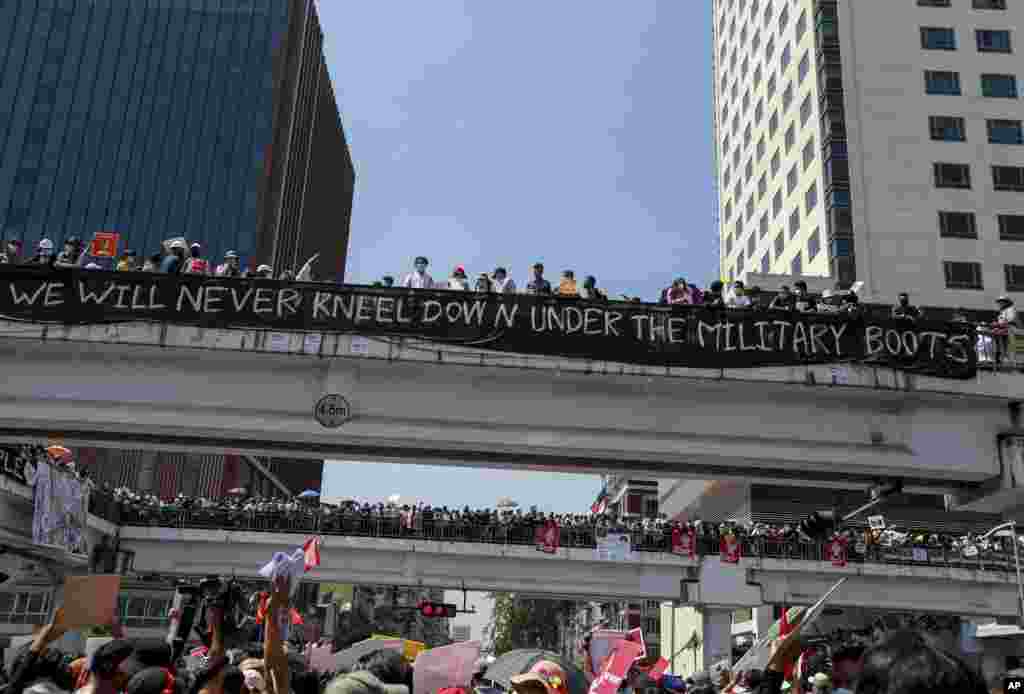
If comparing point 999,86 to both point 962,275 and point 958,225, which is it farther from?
point 962,275

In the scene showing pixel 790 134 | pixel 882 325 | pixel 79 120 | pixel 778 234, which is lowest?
pixel 882 325

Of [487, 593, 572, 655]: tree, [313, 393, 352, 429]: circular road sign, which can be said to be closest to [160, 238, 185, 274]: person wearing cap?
[313, 393, 352, 429]: circular road sign

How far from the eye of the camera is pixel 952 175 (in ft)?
171

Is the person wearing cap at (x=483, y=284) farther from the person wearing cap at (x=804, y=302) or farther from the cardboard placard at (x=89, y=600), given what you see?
the cardboard placard at (x=89, y=600)

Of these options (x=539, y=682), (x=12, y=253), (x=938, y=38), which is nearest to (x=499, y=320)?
(x=12, y=253)

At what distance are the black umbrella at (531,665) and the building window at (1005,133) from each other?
5439 cm

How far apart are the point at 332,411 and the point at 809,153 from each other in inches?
1799

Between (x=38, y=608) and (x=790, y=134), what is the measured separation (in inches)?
2079

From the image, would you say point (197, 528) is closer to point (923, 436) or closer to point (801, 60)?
point (923, 436)

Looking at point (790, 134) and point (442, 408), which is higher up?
point (790, 134)

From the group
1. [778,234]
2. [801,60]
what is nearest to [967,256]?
[778,234]

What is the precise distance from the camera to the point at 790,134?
58.7 meters

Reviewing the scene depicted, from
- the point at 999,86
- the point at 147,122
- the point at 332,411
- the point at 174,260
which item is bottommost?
the point at 332,411

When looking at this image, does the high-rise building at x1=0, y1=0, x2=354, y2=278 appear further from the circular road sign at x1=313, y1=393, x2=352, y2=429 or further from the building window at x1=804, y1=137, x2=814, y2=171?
the circular road sign at x1=313, y1=393, x2=352, y2=429
